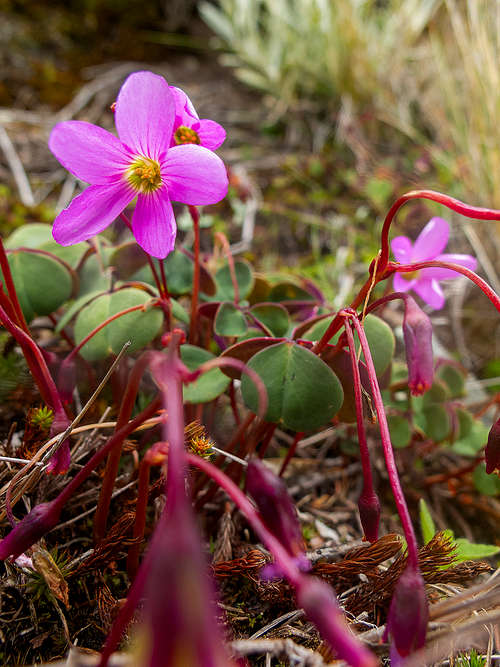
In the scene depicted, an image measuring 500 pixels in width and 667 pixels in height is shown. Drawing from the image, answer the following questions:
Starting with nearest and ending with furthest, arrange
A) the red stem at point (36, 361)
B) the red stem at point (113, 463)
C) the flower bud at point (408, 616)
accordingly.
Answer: the flower bud at point (408, 616), the red stem at point (113, 463), the red stem at point (36, 361)

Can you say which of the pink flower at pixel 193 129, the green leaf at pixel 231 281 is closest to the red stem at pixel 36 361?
the pink flower at pixel 193 129

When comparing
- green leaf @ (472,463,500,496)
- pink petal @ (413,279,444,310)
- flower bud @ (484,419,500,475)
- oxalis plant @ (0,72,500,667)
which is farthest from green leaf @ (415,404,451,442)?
flower bud @ (484,419,500,475)

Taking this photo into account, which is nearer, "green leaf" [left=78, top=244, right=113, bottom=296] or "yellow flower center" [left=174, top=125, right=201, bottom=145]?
"yellow flower center" [left=174, top=125, right=201, bottom=145]

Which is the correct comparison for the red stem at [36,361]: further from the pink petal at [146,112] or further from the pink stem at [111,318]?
the pink petal at [146,112]

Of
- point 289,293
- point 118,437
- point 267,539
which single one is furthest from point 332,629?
point 289,293

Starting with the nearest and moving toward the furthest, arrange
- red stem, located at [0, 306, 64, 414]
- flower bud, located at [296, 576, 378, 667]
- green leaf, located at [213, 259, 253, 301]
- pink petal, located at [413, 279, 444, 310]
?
flower bud, located at [296, 576, 378, 667], red stem, located at [0, 306, 64, 414], pink petal, located at [413, 279, 444, 310], green leaf, located at [213, 259, 253, 301]

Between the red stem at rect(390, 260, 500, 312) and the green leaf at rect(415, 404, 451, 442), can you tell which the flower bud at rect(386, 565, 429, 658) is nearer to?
the red stem at rect(390, 260, 500, 312)
